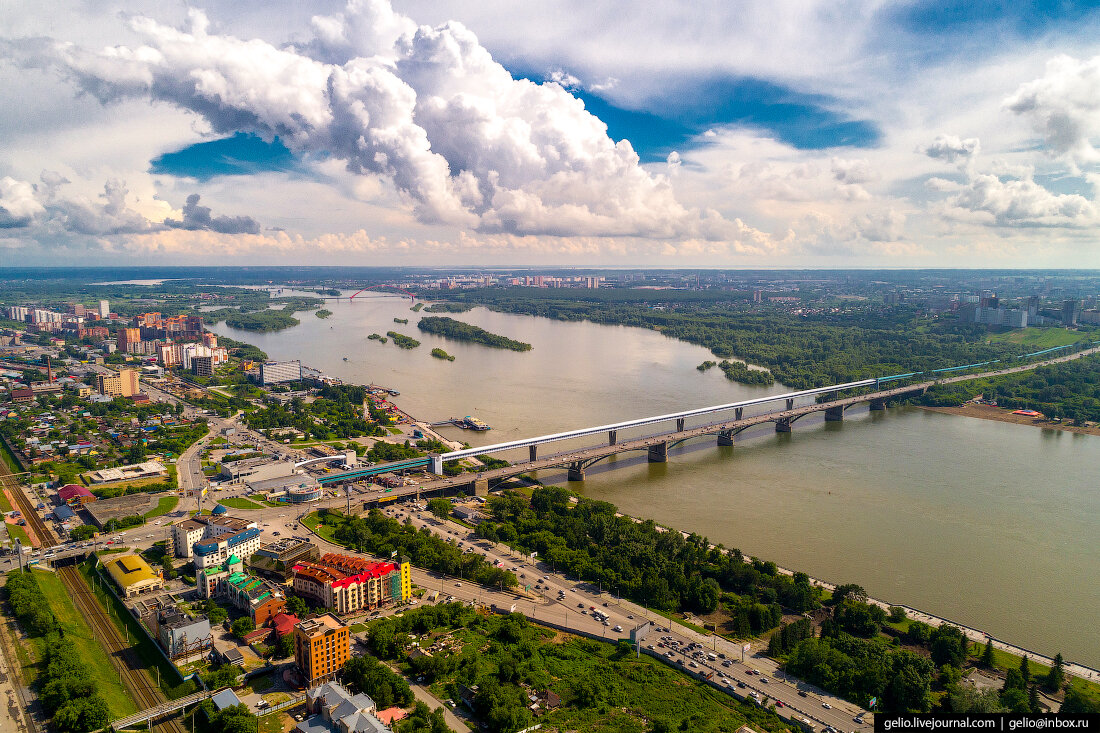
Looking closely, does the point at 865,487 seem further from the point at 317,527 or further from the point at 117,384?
the point at 117,384

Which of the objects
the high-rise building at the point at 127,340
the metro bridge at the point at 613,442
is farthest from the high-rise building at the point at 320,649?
the high-rise building at the point at 127,340

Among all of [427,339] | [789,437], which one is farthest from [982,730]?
[427,339]

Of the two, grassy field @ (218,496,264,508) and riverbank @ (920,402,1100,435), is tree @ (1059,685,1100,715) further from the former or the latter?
riverbank @ (920,402,1100,435)

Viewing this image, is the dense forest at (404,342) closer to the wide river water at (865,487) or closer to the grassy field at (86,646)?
the wide river water at (865,487)

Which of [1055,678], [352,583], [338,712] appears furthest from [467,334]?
[1055,678]

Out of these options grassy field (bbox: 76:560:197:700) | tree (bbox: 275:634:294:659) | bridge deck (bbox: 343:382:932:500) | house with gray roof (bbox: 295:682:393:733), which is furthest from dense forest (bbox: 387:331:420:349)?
house with gray roof (bbox: 295:682:393:733)
